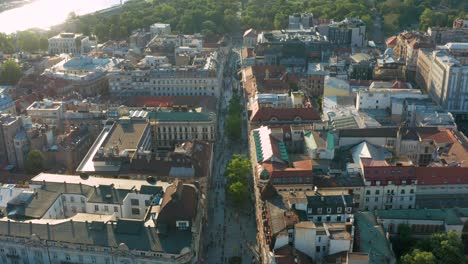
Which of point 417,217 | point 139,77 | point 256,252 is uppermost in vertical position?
point 139,77

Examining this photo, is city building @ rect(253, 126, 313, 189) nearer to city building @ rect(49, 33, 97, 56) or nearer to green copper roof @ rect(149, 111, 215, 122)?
green copper roof @ rect(149, 111, 215, 122)

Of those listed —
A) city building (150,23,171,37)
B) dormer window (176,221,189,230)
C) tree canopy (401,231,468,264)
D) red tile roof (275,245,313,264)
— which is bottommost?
tree canopy (401,231,468,264)

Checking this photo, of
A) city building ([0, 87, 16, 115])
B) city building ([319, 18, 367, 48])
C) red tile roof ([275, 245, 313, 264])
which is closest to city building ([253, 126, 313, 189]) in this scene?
red tile roof ([275, 245, 313, 264])

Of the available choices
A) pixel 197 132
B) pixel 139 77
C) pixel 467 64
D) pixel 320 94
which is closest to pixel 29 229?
pixel 197 132

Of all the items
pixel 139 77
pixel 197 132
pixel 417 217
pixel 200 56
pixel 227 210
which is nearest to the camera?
pixel 417 217

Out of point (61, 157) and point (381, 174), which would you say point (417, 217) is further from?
point (61, 157)

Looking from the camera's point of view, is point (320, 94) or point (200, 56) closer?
point (320, 94)

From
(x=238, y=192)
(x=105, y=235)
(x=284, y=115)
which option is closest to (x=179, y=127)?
(x=284, y=115)
